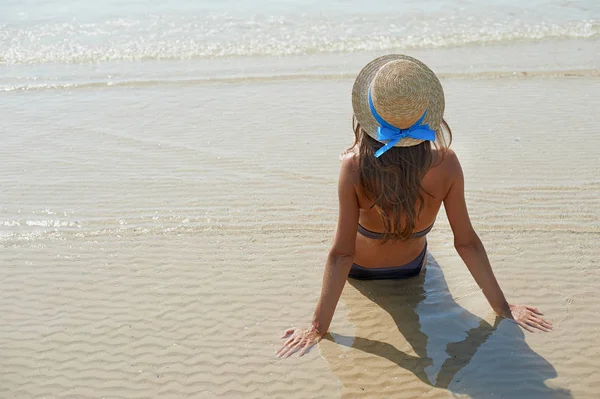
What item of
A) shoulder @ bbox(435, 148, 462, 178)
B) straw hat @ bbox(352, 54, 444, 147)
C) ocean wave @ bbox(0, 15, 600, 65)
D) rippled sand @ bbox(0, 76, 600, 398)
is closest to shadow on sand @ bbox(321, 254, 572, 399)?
rippled sand @ bbox(0, 76, 600, 398)

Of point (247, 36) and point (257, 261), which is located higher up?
point (247, 36)

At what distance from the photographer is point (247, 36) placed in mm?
10047

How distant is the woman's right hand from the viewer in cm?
344

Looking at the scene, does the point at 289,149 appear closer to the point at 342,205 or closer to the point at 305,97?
the point at 305,97

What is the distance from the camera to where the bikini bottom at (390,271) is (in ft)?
12.4

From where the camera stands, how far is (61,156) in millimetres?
5848

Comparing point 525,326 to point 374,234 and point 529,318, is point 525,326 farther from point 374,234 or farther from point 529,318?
point 374,234

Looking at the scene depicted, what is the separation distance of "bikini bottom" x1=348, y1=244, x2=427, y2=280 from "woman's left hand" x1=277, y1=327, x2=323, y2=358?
52cm

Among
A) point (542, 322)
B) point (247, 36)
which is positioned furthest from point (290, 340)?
point (247, 36)

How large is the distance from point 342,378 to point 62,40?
27.7 feet

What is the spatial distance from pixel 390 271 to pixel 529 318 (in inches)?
30.5

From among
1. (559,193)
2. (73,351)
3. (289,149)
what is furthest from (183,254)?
(559,193)

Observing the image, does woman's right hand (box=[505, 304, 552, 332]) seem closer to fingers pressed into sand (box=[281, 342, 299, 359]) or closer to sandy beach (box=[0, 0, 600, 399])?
sandy beach (box=[0, 0, 600, 399])

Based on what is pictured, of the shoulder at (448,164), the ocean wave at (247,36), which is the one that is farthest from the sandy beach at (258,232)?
the shoulder at (448,164)
